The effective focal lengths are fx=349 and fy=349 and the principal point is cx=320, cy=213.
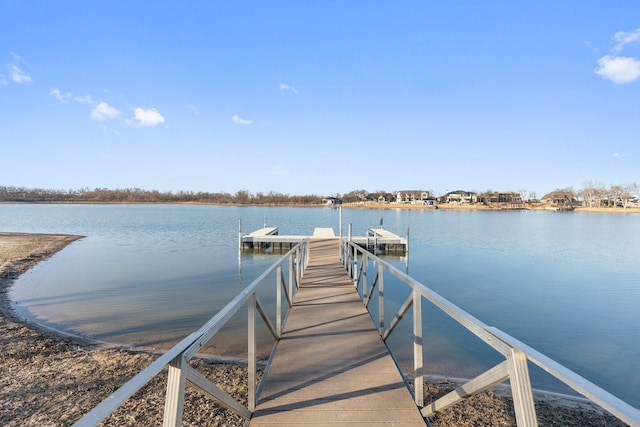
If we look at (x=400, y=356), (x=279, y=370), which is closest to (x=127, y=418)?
(x=279, y=370)

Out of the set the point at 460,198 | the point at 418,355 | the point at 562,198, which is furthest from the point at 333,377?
the point at 562,198

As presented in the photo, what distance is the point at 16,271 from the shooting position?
12977 mm

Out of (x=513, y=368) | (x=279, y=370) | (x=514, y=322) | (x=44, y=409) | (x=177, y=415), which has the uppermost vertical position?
(x=513, y=368)

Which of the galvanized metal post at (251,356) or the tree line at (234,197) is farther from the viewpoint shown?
the tree line at (234,197)

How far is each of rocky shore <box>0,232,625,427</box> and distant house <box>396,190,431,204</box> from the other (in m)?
109

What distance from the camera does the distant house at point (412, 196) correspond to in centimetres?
11309

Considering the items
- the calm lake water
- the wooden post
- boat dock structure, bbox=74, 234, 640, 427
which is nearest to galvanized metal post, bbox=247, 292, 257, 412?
boat dock structure, bbox=74, 234, 640, 427

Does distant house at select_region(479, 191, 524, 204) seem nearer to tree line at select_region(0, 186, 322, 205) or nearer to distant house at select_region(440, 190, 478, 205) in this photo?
distant house at select_region(440, 190, 478, 205)

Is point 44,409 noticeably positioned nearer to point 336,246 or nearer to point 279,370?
point 279,370

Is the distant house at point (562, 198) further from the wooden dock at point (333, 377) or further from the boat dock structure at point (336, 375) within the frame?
the boat dock structure at point (336, 375)

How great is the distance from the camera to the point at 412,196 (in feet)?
376

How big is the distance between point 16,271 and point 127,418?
43.5 ft

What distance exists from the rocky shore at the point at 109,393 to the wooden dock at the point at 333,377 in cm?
79

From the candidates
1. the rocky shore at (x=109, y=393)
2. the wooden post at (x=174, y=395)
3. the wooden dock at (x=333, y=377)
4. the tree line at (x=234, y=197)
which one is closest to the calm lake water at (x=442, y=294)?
the rocky shore at (x=109, y=393)
